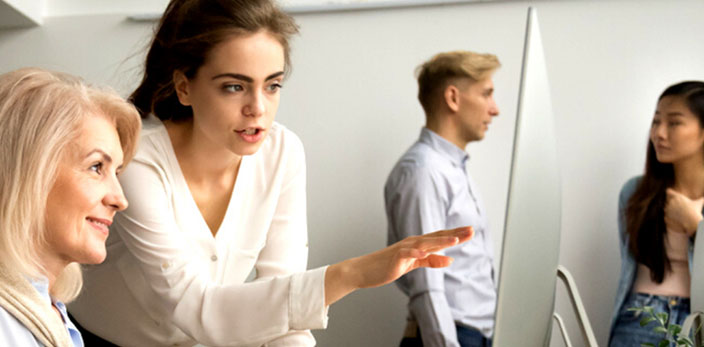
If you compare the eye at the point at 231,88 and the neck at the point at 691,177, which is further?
the neck at the point at 691,177

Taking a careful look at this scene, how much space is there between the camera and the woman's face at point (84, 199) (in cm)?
83

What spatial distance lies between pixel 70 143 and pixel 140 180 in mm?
278

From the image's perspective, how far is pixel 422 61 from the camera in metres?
2.52

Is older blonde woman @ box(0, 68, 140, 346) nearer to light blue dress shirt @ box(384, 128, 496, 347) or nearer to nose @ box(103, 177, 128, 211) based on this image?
nose @ box(103, 177, 128, 211)

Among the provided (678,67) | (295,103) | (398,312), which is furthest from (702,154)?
(295,103)

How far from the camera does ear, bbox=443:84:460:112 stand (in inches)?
90.8

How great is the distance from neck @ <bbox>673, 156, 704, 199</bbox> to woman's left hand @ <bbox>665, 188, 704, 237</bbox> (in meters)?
0.02

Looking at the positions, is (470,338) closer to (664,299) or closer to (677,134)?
(664,299)

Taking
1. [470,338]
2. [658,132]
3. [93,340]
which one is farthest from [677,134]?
[93,340]

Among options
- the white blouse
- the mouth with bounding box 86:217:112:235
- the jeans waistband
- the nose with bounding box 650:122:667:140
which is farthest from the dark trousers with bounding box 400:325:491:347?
the mouth with bounding box 86:217:112:235

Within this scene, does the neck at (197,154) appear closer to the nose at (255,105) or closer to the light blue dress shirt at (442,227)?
the nose at (255,105)

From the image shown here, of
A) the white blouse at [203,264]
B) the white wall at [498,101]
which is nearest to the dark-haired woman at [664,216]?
the white wall at [498,101]

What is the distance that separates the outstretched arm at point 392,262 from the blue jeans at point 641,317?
4.48ft

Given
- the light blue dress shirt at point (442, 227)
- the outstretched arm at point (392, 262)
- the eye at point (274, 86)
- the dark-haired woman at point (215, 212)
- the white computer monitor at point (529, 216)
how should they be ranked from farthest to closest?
the light blue dress shirt at point (442, 227) < the eye at point (274, 86) < the dark-haired woman at point (215, 212) < the outstretched arm at point (392, 262) < the white computer monitor at point (529, 216)
